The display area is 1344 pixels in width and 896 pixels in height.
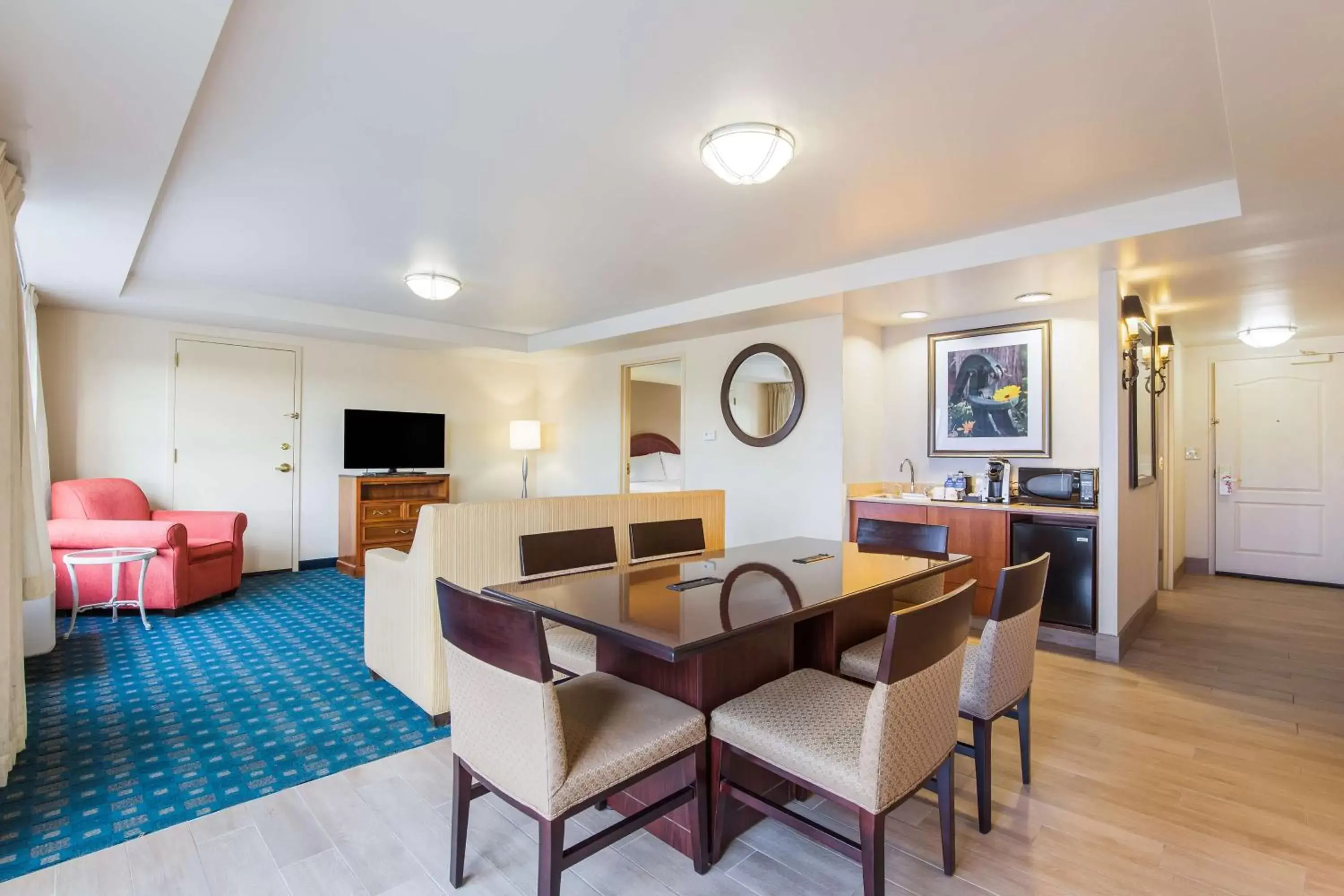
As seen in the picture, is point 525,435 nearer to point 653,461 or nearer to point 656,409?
point 653,461

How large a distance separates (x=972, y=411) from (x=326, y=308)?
5.19 m

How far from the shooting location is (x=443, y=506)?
8.66 feet

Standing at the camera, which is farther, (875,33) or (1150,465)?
(1150,465)

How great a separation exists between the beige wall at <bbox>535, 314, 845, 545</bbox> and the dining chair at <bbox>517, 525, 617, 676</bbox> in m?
2.33

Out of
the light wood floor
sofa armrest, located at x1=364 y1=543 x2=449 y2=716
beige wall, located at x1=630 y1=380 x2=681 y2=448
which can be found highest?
beige wall, located at x1=630 y1=380 x2=681 y2=448

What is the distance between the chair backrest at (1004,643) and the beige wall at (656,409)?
646cm

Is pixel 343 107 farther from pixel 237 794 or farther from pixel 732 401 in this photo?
pixel 732 401

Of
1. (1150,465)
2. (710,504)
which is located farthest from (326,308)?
(1150,465)

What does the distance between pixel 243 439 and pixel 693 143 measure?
16.7 ft

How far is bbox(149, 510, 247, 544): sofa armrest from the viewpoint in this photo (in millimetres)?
4762

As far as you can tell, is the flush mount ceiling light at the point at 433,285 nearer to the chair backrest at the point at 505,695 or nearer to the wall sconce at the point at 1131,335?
the chair backrest at the point at 505,695

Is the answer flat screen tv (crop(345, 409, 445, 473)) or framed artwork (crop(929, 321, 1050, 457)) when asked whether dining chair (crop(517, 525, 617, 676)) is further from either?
flat screen tv (crop(345, 409, 445, 473))

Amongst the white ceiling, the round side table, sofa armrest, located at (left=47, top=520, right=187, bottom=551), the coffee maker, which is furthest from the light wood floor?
sofa armrest, located at (left=47, top=520, right=187, bottom=551)

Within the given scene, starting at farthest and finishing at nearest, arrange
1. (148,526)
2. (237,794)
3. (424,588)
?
(148,526) < (424,588) < (237,794)
